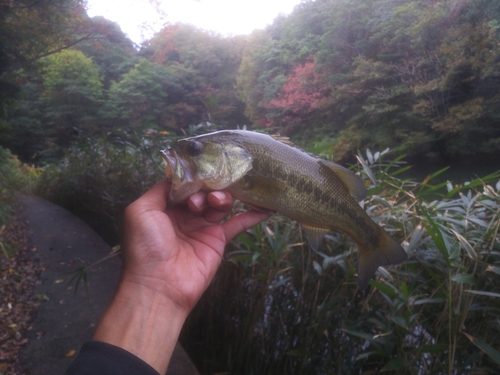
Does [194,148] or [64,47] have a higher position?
[64,47]

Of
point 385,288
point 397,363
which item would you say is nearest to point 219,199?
point 385,288

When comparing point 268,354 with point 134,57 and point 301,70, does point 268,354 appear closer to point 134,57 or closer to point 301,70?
point 301,70

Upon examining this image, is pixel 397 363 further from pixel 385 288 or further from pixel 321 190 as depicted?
pixel 321 190

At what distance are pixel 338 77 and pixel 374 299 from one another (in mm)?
2757

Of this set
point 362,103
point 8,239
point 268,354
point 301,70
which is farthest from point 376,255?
point 8,239

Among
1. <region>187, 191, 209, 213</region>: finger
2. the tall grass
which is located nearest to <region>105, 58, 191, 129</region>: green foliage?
the tall grass

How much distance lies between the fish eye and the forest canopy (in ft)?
5.08

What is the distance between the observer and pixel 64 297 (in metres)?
4.23

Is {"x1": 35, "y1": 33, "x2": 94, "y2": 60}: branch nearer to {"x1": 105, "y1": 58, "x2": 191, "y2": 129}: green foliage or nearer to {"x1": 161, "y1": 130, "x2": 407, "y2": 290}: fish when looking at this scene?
{"x1": 105, "y1": 58, "x2": 191, "y2": 129}: green foliage

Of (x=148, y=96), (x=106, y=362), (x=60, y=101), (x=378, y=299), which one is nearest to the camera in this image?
(x=106, y=362)

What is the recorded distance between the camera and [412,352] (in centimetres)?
150

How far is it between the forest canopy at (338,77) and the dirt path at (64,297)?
6.93 feet

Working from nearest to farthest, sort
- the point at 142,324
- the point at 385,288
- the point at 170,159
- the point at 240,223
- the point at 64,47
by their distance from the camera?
1. the point at 142,324
2. the point at 170,159
3. the point at 385,288
4. the point at 240,223
5. the point at 64,47

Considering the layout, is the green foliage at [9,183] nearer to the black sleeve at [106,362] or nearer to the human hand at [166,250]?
the human hand at [166,250]
